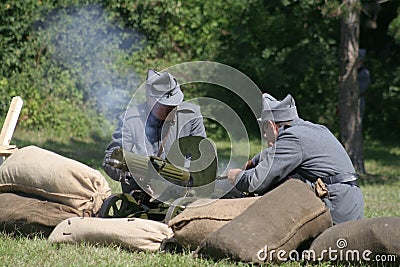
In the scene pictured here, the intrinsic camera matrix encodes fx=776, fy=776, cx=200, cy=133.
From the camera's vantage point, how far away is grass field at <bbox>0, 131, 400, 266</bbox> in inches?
193

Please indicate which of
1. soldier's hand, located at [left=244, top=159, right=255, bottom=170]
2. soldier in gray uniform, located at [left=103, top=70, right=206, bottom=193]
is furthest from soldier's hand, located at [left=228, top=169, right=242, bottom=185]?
soldier in gray uniform, located at [left=103, top=70, right=206, bottom=193]

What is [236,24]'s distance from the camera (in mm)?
15648

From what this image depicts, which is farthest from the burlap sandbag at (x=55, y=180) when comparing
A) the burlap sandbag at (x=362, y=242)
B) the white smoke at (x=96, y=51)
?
the white smoke at (x=96, y=51)

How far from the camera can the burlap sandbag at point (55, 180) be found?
594cm

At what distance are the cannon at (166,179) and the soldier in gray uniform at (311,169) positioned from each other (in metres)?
0.36

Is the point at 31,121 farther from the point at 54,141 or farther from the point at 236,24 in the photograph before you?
the point at 236,24

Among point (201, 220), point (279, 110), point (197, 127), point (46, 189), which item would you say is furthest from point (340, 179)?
point (46, 189)

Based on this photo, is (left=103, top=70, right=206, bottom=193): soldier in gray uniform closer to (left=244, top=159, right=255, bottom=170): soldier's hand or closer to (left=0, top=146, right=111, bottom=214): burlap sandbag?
(left=0, top=146, right=111, bottom=214): burlap sandbag

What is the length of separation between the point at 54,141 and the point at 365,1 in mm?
5929

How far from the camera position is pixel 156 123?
6.38 metres

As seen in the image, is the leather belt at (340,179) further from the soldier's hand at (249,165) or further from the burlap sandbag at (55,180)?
the burlap sandbag at (55,180)

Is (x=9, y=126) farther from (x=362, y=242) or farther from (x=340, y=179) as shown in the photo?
(x=362, y=242)

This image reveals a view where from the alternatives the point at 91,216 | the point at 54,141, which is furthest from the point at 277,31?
the point at 91,216

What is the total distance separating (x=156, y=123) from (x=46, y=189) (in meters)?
1.05
